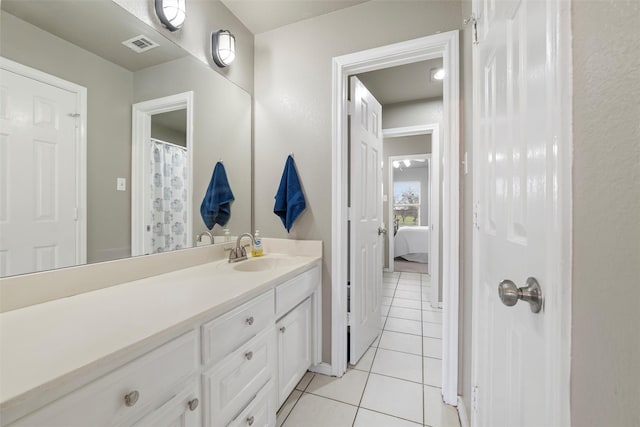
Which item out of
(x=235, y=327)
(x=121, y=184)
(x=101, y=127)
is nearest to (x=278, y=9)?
(x=101, y=127)

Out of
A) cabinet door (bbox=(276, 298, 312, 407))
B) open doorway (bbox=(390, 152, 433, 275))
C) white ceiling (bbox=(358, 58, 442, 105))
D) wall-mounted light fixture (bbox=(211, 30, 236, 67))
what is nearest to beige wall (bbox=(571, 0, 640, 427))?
cabinet door (bbox=(276, 298, 312, 407))

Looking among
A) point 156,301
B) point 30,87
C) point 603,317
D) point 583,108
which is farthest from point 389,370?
point 30,87

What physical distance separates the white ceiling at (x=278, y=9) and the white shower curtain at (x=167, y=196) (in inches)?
44.2

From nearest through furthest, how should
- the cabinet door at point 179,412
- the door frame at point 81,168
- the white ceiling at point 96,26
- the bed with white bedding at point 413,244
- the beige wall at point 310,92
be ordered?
1. the cabinet door at point 179,412
2. the white ceiling at point 96,26
3. the door frame at point 81,168
4. the beige wall at point 310,92
5. the bed with white bedding at point 413,244

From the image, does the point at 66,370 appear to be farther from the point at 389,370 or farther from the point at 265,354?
the point at 389,370

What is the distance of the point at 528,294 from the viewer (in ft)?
1.83

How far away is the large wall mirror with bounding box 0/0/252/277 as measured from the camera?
0.89 meters

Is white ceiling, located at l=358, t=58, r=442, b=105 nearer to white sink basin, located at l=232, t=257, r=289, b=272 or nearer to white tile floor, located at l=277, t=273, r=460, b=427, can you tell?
white sink basin, located at l=232, t=257, r=289, b=272

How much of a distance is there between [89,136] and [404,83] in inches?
114

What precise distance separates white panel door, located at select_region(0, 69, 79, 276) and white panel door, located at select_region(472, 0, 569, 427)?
4.98 ft

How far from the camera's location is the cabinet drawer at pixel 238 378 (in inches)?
35.9

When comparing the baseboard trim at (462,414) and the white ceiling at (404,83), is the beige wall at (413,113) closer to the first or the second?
the white ceiling at (404,83)

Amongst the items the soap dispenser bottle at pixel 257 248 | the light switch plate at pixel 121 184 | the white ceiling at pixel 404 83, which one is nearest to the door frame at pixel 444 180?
the soap dispenser bottle at pixel 257 248

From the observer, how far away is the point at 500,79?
32.6 inches
